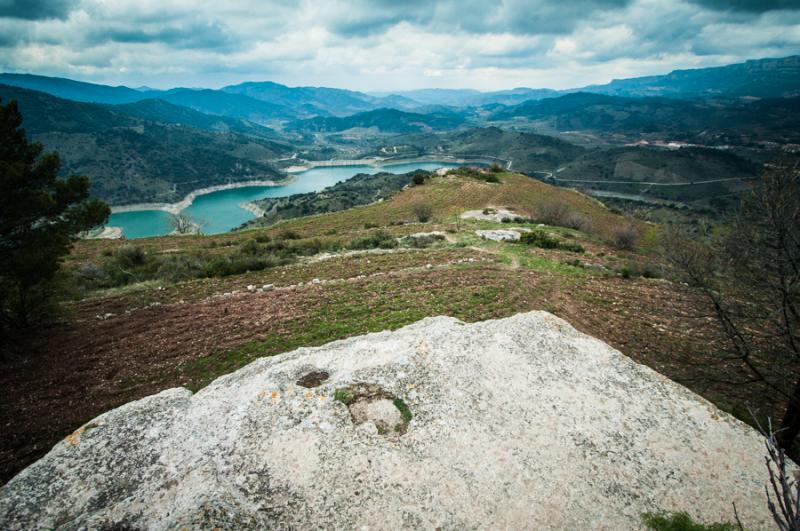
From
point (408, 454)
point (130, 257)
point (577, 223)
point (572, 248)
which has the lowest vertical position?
point (577, 223)

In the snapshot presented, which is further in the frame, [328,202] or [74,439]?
[328,202]

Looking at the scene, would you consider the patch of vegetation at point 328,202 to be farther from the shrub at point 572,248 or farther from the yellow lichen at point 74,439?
the yellow lichen at point 74,439

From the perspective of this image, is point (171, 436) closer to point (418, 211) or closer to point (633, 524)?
point (633, 524)

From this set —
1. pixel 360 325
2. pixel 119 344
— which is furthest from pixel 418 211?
pixel 119 344

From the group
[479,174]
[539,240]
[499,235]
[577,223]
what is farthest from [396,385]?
[479,174]

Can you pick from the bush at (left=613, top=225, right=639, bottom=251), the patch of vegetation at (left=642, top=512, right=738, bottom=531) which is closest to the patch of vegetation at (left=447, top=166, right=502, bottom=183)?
the bush at (left=613, top=225, right=639, bottom=251)

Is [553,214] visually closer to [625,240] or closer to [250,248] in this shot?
[625,240]

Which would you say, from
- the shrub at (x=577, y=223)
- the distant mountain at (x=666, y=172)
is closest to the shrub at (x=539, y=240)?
the shrub at (x=577, y=223)
